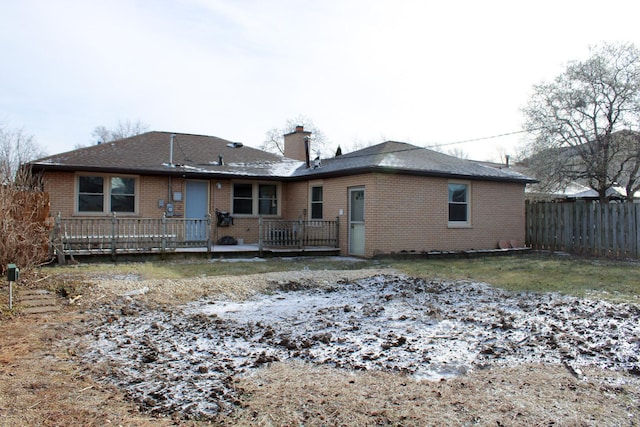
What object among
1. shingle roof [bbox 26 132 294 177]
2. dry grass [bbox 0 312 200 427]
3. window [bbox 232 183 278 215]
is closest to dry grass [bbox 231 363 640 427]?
dry grass [bbox 0 312 200 427]

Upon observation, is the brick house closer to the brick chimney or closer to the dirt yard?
the brick chimney

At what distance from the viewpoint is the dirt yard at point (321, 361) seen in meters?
3.60

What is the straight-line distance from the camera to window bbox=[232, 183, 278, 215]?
1792 centimetres

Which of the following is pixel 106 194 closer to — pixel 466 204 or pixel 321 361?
pixel 466 204

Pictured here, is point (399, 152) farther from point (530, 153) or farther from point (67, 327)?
point (67, 327)

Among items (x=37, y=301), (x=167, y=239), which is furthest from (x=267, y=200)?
(x=37, y=301)

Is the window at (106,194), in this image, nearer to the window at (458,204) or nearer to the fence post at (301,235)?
the fence post at (301,235)

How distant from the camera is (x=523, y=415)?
11.6 ft

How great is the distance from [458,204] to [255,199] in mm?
7311

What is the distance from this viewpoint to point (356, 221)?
15531mm

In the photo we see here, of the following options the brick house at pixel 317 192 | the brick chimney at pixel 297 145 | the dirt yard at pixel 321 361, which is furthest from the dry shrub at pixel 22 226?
the brick chimney at pixel 297 145

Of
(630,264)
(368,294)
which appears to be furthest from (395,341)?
(630,264)

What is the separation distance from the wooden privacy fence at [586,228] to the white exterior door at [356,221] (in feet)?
24.4

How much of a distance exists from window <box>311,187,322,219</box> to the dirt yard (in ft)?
29.8
